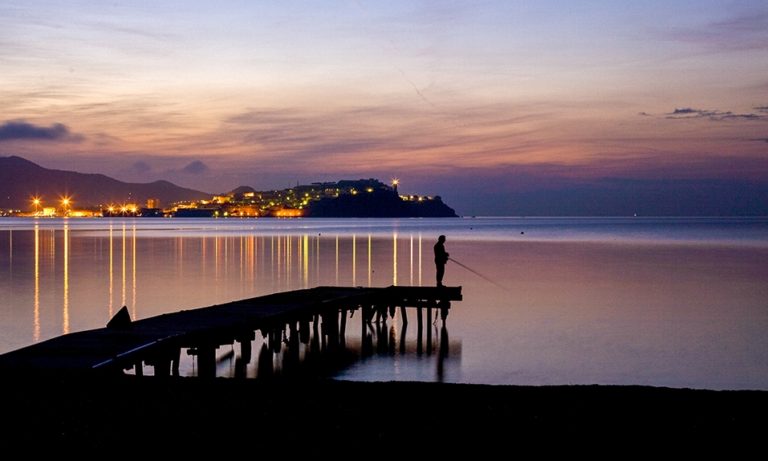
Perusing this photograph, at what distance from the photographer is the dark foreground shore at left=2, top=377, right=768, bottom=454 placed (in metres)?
9.44

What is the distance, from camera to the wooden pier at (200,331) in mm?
13508

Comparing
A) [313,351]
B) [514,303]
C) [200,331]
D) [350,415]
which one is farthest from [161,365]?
[514,303]

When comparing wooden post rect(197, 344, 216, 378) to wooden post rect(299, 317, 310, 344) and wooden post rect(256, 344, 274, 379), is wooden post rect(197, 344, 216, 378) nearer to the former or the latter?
Answer: wooden post rect(256, 344, 274, 379)

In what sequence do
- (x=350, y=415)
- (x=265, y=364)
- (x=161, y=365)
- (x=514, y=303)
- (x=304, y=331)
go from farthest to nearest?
(x=514, y=303) → (x=304, y=331) → (x=265, y=364) → (x=161, y=365) → (x=350, y=415)

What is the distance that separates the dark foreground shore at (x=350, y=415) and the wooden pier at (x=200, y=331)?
1495mm

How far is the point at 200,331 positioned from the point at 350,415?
6757 millimetres

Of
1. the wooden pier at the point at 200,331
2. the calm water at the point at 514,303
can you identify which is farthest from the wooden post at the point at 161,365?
the calm water at the point at 514,303

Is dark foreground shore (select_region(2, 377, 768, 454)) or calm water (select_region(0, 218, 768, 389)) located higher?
dark foreground shore (select_region(2, 377, 768, 454))

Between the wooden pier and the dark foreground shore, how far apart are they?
4.91ft

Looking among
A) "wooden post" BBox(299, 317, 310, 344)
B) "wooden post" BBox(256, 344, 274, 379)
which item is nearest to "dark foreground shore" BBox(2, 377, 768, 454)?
"wooden post" BBox(256, 344, 274, 379)

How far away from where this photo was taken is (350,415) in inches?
410

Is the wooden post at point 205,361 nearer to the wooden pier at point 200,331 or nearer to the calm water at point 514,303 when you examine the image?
the wooden pier at point 200,331

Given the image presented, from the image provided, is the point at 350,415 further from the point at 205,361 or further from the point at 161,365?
the point at 205,361

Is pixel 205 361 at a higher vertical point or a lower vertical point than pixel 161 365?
lower
